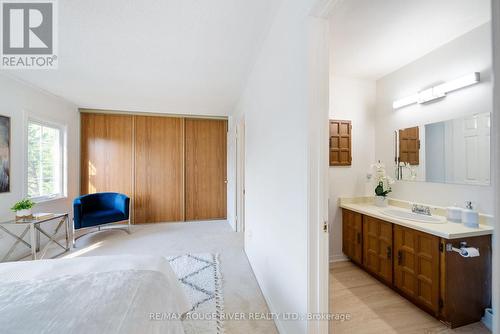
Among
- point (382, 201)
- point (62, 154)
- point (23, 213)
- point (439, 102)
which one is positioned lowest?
point (23, 213)

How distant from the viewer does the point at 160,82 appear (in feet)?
9.62

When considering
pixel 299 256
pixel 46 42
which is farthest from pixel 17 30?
pixel 299 256

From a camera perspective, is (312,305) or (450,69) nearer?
(312,305)

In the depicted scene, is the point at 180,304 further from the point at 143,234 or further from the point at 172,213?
the point at 172,213

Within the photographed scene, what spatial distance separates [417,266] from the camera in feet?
6.03

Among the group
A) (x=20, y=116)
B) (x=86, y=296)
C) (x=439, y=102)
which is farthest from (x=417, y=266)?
(x=20, y=116)

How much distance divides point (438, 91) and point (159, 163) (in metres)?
4.56

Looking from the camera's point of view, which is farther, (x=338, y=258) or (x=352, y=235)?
(x=338, y=258)

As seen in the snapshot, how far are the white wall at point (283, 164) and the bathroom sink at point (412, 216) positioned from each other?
1378 mm

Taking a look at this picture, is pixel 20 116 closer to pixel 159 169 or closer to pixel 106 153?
pixel 106 153

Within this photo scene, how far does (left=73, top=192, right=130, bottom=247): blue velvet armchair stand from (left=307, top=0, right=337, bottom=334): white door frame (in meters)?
3.61

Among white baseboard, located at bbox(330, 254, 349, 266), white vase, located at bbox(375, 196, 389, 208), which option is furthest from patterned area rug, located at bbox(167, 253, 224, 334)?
white vase, located at bbox(375, 196, 389, 208)

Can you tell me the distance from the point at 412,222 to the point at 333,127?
1.38 m

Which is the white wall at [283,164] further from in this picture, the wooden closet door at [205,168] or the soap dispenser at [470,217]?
the wooden closet door at [205,168]
